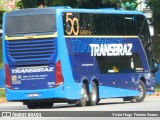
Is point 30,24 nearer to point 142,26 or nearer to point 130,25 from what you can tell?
point 130,25

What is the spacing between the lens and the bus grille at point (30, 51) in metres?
27.2

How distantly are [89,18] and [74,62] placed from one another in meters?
2.39

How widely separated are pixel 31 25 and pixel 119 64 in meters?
5.34

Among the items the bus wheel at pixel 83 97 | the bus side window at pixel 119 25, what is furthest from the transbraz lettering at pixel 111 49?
the bus wheel at pixel 83 97

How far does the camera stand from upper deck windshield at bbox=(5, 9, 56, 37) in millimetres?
27266

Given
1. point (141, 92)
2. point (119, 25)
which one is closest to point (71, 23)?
point (119, 25)

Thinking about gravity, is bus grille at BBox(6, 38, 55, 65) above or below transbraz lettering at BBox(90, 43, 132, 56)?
above

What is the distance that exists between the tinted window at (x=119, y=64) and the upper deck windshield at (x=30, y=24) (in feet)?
11.2

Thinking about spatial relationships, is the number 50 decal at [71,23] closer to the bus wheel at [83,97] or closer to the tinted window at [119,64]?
the tinted window at [119,64]

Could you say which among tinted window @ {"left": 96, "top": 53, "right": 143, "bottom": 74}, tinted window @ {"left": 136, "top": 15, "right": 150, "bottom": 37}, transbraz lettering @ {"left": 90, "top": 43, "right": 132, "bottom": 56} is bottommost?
tinted window @ {"left": 96, "top": 53, "right": 143, "bottom": 74}

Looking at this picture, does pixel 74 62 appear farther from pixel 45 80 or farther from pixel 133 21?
pixel 133 21

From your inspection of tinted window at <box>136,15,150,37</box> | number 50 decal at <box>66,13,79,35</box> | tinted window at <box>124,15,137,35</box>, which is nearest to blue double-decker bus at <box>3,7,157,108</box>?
number 50 decal at <box>66,13,79,35</box>

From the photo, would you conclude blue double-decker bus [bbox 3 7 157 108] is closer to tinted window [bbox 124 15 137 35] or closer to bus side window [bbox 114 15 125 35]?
bus side window [bbox 114 15 125 35]

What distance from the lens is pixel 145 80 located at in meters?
32.8
